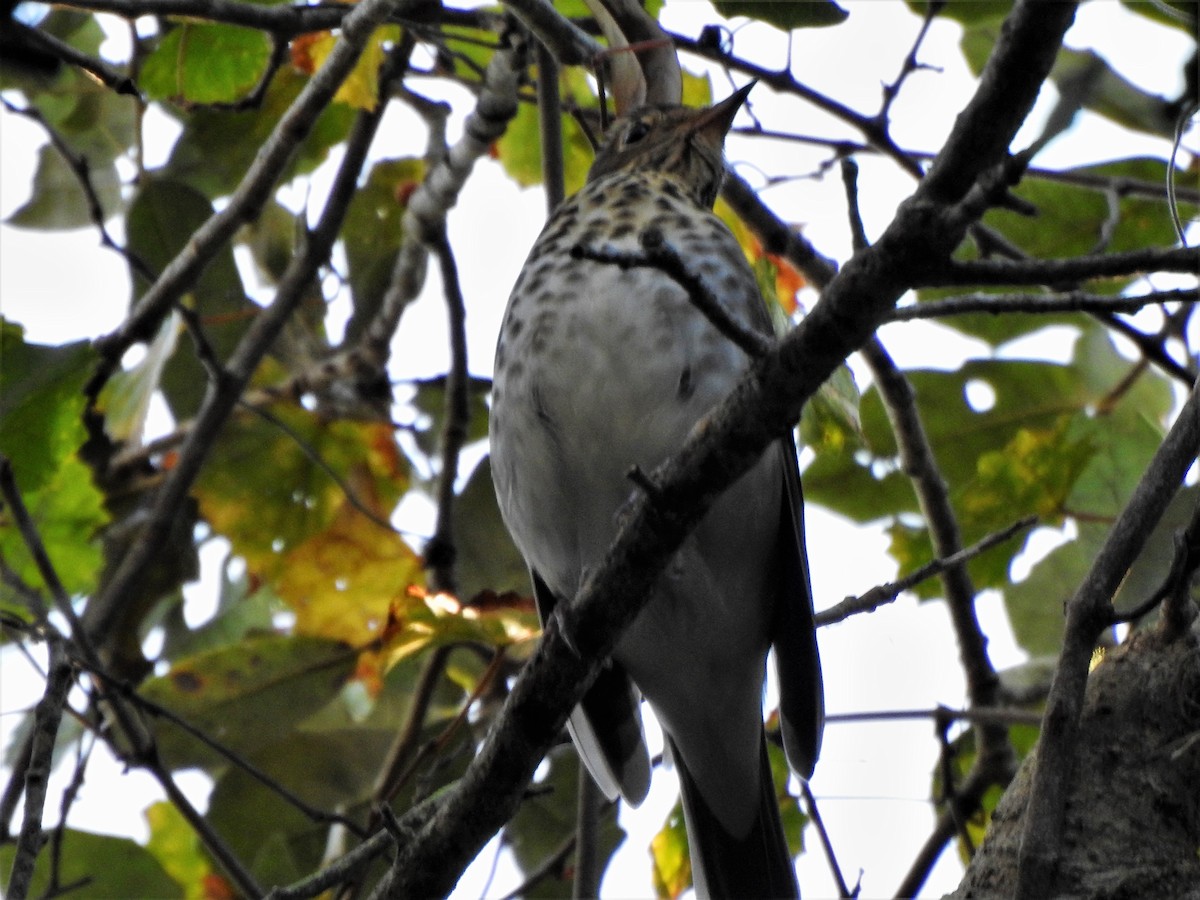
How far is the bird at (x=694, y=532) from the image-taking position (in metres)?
3.00

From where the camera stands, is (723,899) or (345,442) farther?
(345,442)

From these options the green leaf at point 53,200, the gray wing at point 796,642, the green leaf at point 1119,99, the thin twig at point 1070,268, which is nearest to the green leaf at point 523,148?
the green leaf at point 53,200

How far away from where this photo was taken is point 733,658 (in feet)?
11.0

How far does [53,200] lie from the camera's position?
16.1 feet

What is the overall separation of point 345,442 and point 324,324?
2.09 ft

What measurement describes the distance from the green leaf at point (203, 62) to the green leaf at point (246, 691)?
147 cm

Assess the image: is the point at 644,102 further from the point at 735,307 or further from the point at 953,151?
the point at 953,151

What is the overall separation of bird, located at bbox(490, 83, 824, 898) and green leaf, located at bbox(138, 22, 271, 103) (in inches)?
35.8

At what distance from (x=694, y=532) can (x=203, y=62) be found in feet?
6.01

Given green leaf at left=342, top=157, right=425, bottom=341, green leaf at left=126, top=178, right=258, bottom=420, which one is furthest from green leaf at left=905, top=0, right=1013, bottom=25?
green leaf at left=126, top=178, right=258, bottom=420

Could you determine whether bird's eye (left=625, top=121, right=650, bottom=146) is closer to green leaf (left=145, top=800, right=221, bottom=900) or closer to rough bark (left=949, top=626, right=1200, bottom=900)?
rough bark (left=949, top=626, right=1200, bottom=900)

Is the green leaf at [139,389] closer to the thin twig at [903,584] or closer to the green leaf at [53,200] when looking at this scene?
the green leaf at [53,200]

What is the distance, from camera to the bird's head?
3803 mm

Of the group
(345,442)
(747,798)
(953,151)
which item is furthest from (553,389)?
(345,442)
